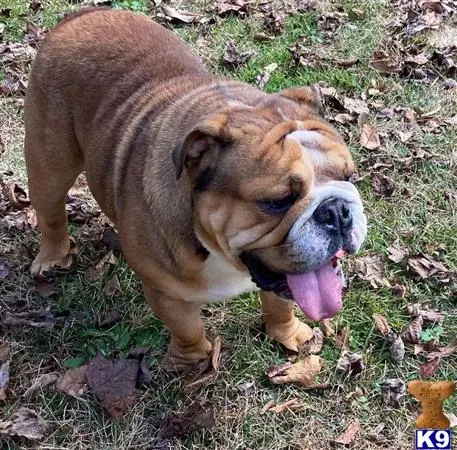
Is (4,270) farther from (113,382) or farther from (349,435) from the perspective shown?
(349,435)

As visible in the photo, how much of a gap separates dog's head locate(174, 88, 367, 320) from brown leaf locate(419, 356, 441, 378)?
3.58ft

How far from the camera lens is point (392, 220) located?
14.6ft

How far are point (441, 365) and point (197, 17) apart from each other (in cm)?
355

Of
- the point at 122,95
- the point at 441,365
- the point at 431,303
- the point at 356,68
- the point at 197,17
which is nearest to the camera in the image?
the point at 122,95

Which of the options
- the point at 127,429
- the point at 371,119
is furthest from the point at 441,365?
the point at 371,119

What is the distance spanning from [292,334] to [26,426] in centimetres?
137

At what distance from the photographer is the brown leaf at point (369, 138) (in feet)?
16.0

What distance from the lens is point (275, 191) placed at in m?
2.65

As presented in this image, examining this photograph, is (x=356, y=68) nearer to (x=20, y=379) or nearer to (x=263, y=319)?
(x=263, y=319)

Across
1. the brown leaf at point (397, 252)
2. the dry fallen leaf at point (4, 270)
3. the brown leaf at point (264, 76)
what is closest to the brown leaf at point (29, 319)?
the dry fallen leaf at point (4, 270)

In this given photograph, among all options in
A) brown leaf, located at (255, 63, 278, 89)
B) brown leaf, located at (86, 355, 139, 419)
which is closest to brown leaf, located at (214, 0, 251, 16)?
brown leaf, located at (255, 63, 278, 89)

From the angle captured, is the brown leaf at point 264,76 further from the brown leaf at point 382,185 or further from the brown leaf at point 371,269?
the brown leaf at point 371,269

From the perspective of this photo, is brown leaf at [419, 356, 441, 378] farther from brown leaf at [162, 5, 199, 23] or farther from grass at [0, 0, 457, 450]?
brown leaf at [162, 5, 199, 23]

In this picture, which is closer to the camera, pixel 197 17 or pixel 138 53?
pixel 138 53
